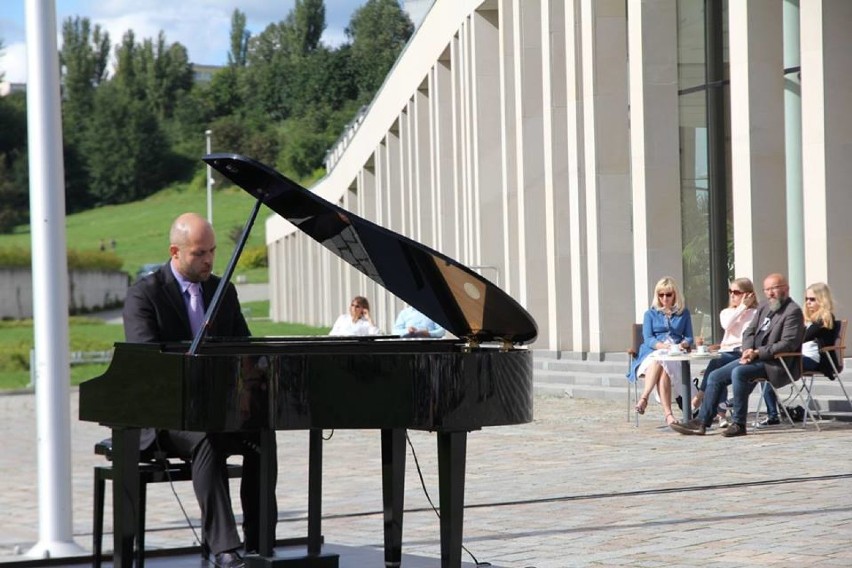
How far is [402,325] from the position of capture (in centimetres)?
1920

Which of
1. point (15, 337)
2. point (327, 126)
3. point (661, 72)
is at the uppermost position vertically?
point (327, 126)

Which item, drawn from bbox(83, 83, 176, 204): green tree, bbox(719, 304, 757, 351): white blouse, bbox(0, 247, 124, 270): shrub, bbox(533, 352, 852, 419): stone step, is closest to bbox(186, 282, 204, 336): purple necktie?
bbox(719, 304, 757, 351): white blouse

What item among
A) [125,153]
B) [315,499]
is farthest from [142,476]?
[125,153]

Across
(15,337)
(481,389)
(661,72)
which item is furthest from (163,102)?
(481,389)

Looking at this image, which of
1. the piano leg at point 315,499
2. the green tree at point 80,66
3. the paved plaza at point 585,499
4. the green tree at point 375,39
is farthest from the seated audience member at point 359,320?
the green tree at point 80,66

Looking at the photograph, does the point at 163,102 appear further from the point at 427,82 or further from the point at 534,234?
the point at 534,234

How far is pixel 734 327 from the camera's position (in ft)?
48.7

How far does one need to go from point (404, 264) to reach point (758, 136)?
13.3 meters

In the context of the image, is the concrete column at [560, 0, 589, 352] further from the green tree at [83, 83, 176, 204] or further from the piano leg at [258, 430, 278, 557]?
the green tree at [83, 83, 176, 204]

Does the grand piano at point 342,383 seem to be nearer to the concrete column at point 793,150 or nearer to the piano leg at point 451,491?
the piano leg at point 451,491

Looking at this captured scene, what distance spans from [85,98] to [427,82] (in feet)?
335

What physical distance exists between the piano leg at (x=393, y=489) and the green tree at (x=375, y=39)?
11748cm

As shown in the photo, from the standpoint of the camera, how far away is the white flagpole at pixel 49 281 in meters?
8.02

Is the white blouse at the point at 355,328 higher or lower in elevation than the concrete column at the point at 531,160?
lower
